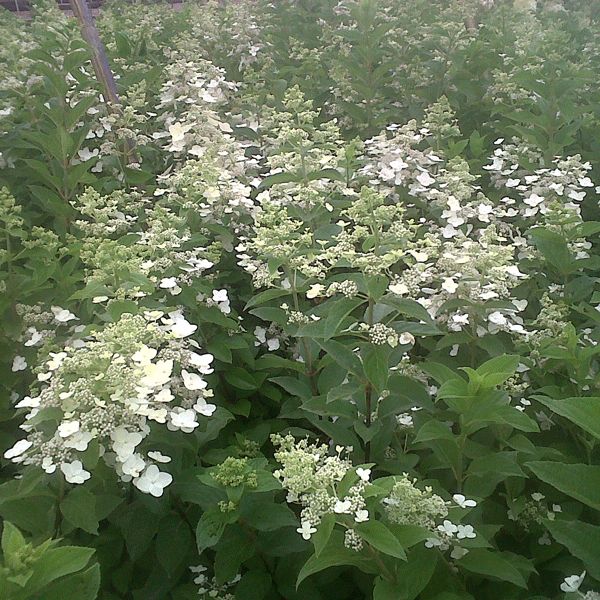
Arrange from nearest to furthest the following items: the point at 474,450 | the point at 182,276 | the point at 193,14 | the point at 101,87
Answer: the point at 474,450, the point at 182,276, the point at 101,87, the point at 193,14

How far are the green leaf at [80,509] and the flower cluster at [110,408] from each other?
9 cm

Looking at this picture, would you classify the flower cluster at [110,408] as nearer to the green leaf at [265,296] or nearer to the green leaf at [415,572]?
the green leaf at [265,296]

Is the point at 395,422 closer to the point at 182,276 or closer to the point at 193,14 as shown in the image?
the point at 182,276

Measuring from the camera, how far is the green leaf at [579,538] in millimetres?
1414

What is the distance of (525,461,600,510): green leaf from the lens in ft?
4.60

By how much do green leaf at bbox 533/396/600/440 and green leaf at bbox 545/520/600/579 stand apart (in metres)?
0.25

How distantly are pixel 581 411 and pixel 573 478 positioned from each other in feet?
0.56

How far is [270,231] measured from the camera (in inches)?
82.2

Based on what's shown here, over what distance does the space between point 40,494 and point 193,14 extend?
4324 millimetres

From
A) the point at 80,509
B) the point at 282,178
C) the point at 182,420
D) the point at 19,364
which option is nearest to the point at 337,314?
the point at 182,420

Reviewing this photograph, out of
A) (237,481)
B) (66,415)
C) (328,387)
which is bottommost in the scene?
(328,387)

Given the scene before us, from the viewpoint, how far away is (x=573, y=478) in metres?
1.43

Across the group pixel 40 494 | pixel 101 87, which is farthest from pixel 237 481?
pixel 101 87

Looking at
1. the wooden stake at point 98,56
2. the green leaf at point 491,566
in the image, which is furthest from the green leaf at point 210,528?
the wooden stake at point 98,56
